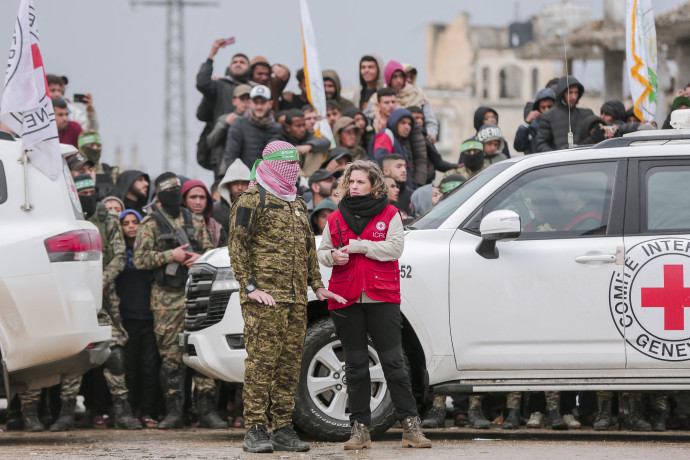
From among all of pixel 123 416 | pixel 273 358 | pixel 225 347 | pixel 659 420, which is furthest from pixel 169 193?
pixel 659 420

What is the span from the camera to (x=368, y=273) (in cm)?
818

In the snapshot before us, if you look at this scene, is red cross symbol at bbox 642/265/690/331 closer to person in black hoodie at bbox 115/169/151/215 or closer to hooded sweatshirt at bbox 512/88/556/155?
hooded sweatshirt at bbox 512/88/556/155

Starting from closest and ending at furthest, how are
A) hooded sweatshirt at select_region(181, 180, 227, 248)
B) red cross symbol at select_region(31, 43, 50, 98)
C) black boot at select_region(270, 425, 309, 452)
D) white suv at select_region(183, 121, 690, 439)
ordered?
black boot at select_region(270, 425, 309, 452) < white suv at select_region(183, 121, 690, 439) < red cross symbol at select_region(31, 43, 50, 98) < hooded sweatshirt at select_region(181, 180, 227, 248)

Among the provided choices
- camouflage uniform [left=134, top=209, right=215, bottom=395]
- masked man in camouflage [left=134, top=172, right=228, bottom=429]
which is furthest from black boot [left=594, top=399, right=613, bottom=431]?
camouflage uniform [left=134, top=209, right=215, bottom=395]

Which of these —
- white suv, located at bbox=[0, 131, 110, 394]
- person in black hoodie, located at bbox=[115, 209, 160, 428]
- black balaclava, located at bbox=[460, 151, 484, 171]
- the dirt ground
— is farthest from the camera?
black balaclava, located at bbox=[460, 151, 484, 171]

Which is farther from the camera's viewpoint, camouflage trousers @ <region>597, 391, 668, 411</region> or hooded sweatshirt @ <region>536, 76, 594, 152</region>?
hooded sweatshirt @ <region>536, 76, 594, 152</region>

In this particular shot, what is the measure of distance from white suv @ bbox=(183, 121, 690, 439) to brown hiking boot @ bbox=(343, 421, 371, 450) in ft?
1.45

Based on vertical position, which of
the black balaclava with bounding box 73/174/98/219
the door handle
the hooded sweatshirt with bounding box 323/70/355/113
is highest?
the hooded sweatshirt with bounding box 323/70/355/113

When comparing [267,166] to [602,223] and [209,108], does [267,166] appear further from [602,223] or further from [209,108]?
[209,108]

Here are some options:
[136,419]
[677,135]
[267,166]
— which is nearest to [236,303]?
[267,166]

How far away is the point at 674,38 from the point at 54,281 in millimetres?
25220

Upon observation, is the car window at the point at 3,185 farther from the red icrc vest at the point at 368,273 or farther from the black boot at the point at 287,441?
the black boot at the point at 287,441

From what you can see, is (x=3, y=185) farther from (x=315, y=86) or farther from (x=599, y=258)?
(x=315, y=86)

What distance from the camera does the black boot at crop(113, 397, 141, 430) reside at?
10.7 m
